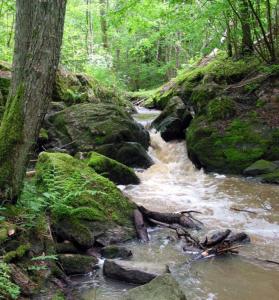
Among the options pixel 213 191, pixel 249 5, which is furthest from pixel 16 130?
pixel 249 5

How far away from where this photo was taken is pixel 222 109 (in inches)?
452

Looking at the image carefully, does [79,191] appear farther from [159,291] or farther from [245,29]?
[245,29]

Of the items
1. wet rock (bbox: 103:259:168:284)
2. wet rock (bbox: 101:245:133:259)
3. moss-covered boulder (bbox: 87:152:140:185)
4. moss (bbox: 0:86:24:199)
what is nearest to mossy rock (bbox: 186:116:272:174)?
moss-covered boulder (bbox: 87:152:140:185)

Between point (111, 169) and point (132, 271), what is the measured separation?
183 inches

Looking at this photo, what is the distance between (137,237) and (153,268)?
1.41m

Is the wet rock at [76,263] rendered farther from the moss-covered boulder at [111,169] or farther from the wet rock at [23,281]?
the moss-covered boulder at [111,169]

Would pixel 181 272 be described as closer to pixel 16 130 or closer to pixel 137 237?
pixel 137 237

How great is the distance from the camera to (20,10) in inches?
174

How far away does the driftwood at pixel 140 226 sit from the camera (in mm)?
5815

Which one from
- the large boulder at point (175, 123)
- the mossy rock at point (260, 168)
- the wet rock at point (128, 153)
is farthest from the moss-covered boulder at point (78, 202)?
the large boulder at point (175, 123)

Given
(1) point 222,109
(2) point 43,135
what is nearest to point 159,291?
(2) point 43,135

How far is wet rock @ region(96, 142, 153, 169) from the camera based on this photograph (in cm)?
1038

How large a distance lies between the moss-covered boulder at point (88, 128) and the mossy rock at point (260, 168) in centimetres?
334

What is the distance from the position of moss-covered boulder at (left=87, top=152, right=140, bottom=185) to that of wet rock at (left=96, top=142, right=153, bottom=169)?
4.25ft
